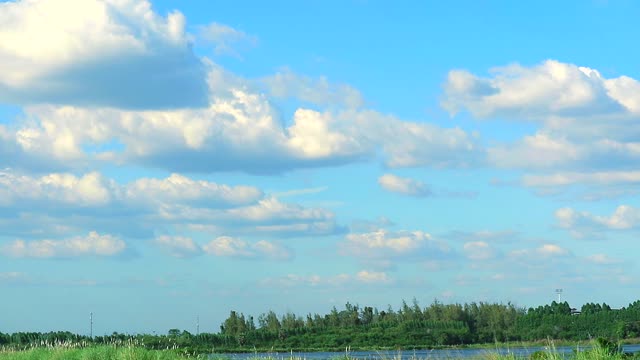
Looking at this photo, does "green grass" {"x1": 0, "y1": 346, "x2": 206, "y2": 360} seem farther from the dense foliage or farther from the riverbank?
the dense foliage

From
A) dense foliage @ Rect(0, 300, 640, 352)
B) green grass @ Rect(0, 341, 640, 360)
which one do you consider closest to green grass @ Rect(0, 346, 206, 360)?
green grass @ Rect(0, 341, 640, 360)

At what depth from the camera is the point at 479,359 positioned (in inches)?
943

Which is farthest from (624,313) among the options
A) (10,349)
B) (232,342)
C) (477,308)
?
(10,349)

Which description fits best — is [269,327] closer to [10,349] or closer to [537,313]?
[537,313]

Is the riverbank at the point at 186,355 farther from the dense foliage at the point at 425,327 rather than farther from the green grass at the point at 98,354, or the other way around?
the dense foliage at the point at 425,327

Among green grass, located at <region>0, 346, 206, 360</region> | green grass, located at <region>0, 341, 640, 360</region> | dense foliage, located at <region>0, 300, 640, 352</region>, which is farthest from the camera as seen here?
dense foliage, located at <region>0, 300, 640, 352</region>

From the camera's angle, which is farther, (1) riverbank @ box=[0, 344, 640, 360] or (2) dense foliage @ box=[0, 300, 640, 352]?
(2) dense foliage @ box=[0, 300, 640, 352]

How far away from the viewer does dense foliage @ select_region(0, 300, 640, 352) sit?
123625 mm

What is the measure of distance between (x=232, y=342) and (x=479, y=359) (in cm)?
10547

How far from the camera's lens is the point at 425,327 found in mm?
130375

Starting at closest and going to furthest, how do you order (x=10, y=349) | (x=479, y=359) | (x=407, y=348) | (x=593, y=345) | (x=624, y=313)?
(x=593, y=345)
(x=479, y=359)
(x=10, y=349)
(x=407, y=348)
(x=624, y=313)

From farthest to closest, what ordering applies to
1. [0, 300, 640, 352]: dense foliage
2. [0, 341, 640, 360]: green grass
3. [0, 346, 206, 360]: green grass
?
[0, 300, 640, 352]: dense foliage < [0, 346, 206, 360]: green grass < [0, 341, 640, 360]: green grass

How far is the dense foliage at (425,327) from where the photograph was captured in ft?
406

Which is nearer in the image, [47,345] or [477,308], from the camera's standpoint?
[47,345]
